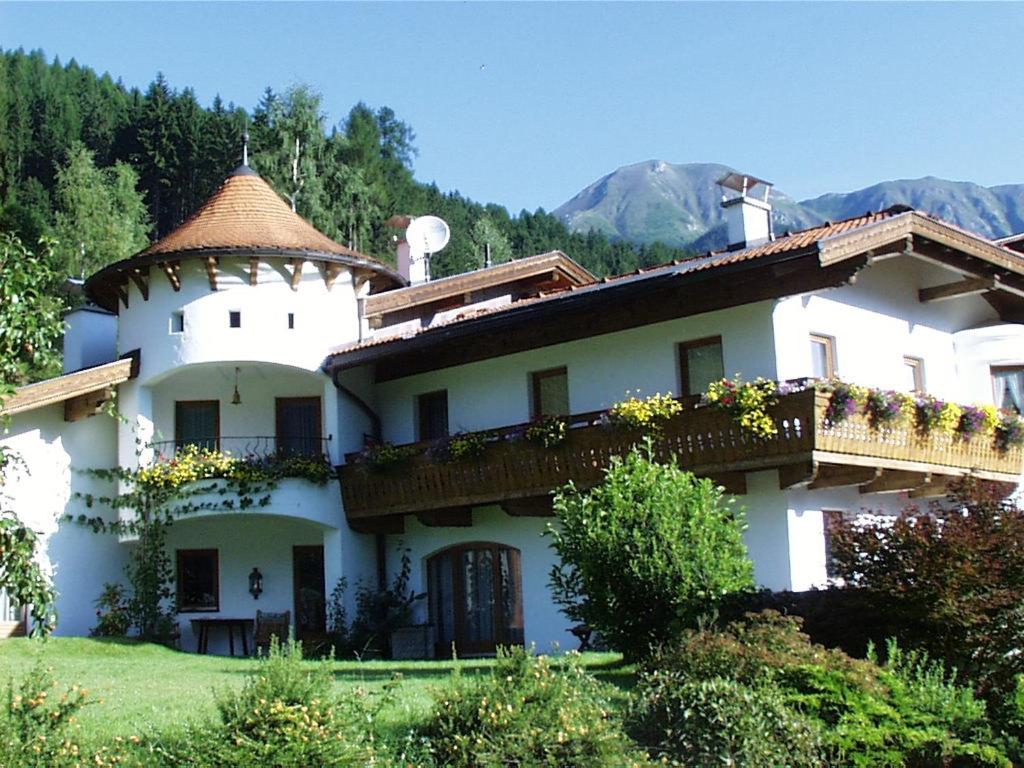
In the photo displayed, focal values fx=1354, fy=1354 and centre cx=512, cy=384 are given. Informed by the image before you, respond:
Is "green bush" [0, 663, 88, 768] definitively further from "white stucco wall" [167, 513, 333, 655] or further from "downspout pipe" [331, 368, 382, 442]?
"white stucco wall" [167, 513, 333, 655]

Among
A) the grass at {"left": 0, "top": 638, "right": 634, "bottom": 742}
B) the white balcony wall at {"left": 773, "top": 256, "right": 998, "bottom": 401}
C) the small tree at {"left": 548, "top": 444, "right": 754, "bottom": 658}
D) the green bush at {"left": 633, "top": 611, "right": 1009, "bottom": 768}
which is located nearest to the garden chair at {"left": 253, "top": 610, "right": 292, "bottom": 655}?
the grass at {"left": 0, "top": 638, "right": 634, "bottom": 742}

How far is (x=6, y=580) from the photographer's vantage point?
8.88 metres

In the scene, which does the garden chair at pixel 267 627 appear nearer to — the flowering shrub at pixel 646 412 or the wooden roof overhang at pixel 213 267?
the wooden roof overhang at pixel 213 267

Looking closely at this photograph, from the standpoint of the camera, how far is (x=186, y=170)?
205ft

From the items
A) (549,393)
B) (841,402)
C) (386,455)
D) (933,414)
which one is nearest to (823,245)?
(841,402)

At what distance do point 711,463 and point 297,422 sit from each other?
10143mm

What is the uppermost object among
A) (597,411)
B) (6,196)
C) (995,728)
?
(6,196)

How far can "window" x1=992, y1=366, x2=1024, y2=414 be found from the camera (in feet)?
82.5

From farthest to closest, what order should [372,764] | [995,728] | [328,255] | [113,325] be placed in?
1. [113,325]
2. [328,255]
3. [995,728]
4. [372,764]

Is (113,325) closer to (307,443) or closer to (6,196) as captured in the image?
(307,443)

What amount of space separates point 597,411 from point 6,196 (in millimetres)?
42764

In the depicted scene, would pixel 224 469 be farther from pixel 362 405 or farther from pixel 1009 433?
pixel 1009 433

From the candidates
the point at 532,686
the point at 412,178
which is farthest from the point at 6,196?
the point at 532,686

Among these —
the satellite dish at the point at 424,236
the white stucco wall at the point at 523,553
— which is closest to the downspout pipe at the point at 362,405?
the white stucco wall at the point at 523,553
